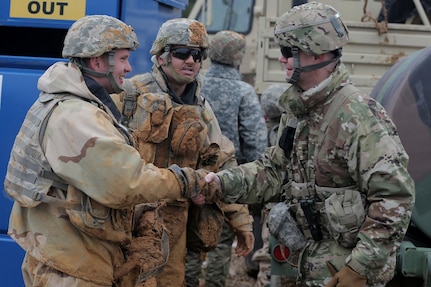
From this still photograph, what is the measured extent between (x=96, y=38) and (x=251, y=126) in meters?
3.01

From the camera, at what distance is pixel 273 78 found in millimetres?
8211

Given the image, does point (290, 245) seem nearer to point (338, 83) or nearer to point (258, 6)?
point (338, 83)

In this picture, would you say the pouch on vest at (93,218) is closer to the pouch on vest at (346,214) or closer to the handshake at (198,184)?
the handshake at (198,184)

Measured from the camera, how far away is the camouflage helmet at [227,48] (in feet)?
20.9

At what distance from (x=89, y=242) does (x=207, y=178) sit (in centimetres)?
67

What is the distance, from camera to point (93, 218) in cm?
329

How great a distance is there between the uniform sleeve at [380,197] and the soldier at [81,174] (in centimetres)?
75

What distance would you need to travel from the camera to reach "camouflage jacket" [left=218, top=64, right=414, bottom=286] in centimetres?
334

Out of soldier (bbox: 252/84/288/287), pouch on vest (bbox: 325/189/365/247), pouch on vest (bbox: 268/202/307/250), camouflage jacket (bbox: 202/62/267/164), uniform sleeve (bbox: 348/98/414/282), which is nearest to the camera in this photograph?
uniform sleeve (bbox: 348/98/414/282)

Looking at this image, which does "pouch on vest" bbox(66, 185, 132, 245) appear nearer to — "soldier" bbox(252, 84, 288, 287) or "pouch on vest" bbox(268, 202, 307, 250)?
"pouch on vest" bbox(268, 202, 307, 250)

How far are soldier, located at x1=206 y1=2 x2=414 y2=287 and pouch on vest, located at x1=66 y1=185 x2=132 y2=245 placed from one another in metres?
0.57

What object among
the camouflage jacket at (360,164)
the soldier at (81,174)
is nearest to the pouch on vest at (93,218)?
the soldier at (81,174)

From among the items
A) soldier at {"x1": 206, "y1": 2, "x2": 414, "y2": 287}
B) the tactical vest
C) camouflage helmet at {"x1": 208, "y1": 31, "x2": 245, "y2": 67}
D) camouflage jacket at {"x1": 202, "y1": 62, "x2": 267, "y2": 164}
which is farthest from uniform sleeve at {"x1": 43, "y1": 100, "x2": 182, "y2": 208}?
camouflage helmet at {"x1": 208, "y1": 31, "x2": 245, "y2": 67}

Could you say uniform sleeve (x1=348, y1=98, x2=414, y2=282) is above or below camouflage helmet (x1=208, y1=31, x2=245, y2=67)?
below
